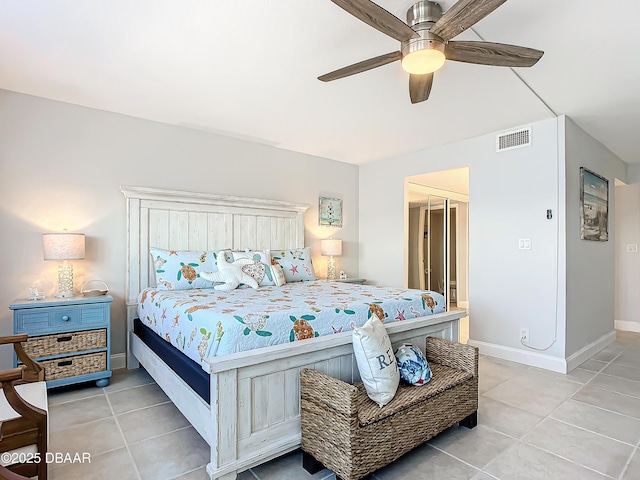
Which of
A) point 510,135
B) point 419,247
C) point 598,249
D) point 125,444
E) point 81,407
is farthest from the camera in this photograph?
point 419,247

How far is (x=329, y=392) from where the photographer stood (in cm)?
171

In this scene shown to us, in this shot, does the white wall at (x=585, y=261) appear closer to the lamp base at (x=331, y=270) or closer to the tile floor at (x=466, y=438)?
the tile floor at (x=466, y=438)

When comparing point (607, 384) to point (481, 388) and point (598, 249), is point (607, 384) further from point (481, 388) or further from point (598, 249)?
point (598, 249)

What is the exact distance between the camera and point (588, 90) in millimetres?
2988

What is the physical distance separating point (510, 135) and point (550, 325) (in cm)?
201

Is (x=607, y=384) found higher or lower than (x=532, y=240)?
lower

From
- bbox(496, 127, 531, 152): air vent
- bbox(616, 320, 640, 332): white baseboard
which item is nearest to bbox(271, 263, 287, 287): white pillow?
bbox(496, 127, 531, 152): air vent

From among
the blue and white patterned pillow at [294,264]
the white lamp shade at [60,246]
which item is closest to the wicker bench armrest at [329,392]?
the blue and white patterned pillow at [294,264]

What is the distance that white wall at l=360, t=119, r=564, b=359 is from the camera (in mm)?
3527

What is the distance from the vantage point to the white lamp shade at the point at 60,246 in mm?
2900

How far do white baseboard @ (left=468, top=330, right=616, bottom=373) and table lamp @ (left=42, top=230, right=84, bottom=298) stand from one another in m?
4.11

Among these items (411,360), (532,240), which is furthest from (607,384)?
(411,360)

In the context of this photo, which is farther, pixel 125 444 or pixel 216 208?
pixel 216 208

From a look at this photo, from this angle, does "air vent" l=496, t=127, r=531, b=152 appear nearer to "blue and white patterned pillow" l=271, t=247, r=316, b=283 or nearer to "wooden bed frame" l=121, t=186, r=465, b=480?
"wooden bed frame" l=121, t=186, r=465, b=480
